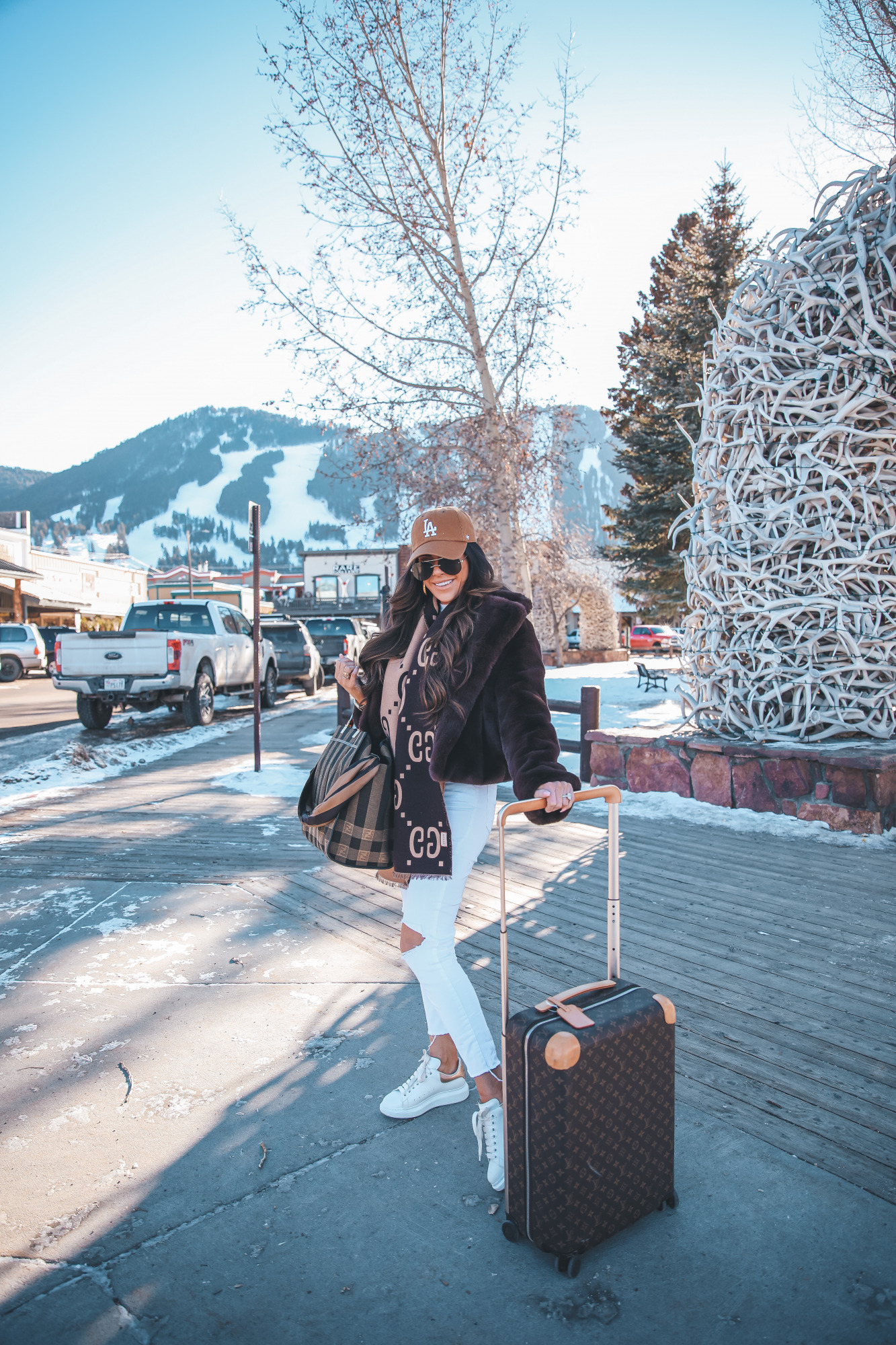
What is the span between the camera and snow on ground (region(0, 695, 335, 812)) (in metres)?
7.95

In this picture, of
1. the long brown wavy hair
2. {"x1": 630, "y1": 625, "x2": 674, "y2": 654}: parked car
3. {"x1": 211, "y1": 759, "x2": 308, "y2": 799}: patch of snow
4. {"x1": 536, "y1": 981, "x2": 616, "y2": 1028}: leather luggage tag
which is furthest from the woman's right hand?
{"x1": 630, "y1": 625, "x2": 674, "y2": 654}: parked car

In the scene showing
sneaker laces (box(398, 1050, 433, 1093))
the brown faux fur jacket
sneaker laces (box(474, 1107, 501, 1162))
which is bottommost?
sneaker laces (box(398, 1050, 433, 1093))

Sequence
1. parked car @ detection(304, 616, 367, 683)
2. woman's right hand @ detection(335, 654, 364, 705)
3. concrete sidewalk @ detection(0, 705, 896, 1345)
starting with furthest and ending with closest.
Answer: parked car @ detection(304, 616, 367, 683), woman's right hand @ detection(335, 654, 364, 705), concrete sidewalk @ detection(0, 705, 896, 1345)

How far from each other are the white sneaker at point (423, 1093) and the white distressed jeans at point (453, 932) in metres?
0.32

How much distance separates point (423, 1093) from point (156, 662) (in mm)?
10151

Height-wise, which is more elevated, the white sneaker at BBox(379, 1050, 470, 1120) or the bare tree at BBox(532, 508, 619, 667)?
the bare tree at BBox(532, 508, 619, 667)

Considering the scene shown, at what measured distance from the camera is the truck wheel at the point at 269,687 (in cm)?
1552

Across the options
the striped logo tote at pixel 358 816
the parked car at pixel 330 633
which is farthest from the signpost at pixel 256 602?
the parked car at pixel 330 633

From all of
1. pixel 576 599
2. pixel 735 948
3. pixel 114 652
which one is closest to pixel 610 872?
pixel 735 948

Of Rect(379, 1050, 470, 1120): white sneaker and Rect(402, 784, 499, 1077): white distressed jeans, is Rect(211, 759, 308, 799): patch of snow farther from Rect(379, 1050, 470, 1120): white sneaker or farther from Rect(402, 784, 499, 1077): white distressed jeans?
Rect(402, 784, 499, 1077): white distressed jeans

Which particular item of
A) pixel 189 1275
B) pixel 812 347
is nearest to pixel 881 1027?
pixel 189 1275

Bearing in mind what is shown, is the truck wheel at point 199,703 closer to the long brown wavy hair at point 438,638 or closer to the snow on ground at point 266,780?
the snow on ground at point 266,780

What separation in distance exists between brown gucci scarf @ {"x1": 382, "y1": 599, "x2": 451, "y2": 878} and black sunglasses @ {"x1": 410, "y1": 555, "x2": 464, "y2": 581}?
13cm

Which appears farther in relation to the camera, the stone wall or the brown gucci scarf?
the stone wall
